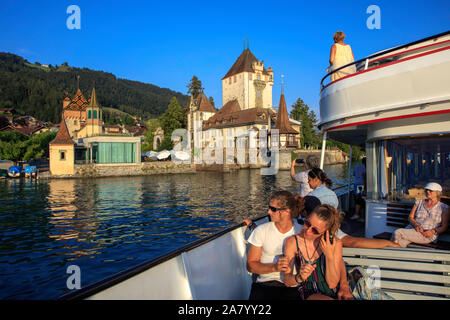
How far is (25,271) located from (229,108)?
73188 mm

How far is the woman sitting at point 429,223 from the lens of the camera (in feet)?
15.4

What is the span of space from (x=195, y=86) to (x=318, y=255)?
80.9 metres

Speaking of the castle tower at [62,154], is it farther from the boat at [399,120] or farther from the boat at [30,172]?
the boat at [399,120]

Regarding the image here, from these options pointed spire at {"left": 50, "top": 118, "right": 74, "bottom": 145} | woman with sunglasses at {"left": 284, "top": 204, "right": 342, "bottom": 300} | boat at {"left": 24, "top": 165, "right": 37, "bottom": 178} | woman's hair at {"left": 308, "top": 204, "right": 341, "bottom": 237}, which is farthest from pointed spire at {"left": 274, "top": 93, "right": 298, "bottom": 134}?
woman's hair at {"left": 308, "top": 204, "right": 341, "bottom": 237}

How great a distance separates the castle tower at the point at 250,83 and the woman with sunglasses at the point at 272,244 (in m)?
77.6

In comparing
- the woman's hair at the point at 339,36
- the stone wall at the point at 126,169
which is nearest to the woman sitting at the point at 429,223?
the woman's hair at the point at 339,36

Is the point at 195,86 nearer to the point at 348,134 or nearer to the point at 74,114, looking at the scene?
the point at 74,114

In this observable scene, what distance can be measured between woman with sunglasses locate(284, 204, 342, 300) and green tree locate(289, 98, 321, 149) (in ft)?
255

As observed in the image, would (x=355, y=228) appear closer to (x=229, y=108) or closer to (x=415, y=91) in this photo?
(x=415, y=91)

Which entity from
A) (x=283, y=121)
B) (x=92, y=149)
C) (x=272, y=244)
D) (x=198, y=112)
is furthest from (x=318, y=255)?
(x=198, y=112)

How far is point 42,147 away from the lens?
54719 millimetres

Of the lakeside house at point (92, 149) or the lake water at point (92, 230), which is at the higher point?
the lakeside house at point (92, 149)

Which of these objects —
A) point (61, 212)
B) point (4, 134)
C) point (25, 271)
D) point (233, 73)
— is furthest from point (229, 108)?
point (25, 271)

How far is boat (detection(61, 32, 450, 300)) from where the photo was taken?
3.16 metres
